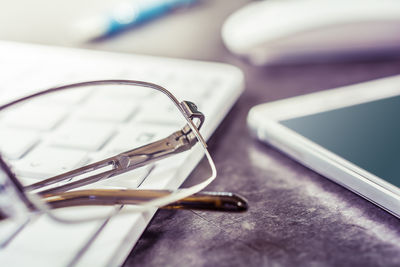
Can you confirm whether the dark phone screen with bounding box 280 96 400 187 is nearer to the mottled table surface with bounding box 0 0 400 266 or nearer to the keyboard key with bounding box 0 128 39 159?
the mottled table surface with bounding box 0 0 400 266

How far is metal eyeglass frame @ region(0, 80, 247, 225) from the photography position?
1.05ft

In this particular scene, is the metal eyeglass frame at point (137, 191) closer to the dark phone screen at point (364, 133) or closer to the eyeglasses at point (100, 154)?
the eyeglasses at point (100, 154)

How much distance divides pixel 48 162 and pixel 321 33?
41cm

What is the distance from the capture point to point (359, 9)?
60cm

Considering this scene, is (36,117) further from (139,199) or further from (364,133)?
(364,133)

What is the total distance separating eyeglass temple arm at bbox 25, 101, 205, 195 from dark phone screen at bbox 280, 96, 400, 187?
0.33 feet

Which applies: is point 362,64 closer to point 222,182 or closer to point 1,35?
point 222,182

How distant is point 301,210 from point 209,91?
199 mm

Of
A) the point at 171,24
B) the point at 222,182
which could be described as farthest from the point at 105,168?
the point at 171,24

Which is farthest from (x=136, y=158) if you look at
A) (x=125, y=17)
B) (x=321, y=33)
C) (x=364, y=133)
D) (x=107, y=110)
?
(x=125, y=17)

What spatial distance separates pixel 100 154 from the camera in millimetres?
410

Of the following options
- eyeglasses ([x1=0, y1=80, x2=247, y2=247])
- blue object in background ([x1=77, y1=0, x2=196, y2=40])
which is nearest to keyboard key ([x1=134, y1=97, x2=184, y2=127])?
eyeglasses ([x1=0, y1=80, x2=247, y2=247])

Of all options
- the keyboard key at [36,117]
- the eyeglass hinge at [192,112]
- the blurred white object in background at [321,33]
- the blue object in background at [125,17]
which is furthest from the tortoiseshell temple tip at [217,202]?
the blue object in background at [125,17]

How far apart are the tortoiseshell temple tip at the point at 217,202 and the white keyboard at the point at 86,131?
0.05 meters
